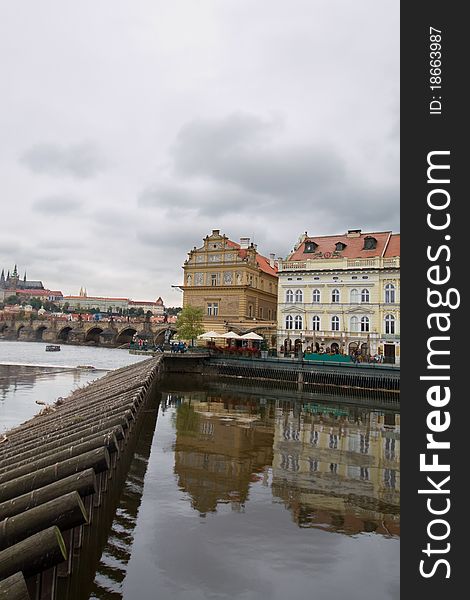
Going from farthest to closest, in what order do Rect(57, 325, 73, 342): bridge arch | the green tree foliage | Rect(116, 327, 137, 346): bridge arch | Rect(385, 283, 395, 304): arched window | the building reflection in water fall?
Rect(57, 325, 73, 342): bridge arch, Rect(116, 327, 137, 346): bridge arch, the green tree foliage, Rect(385, 283, 395, 304): arched window, the building reflection in water

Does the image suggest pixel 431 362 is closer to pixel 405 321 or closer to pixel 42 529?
pixel 405 321

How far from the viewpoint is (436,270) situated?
294 inches

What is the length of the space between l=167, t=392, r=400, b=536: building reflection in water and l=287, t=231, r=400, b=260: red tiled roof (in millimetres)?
23908

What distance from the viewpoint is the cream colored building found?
4453 cm

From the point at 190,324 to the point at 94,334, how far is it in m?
83.1

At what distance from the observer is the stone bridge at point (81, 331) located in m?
114

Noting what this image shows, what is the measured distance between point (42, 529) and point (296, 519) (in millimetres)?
6373

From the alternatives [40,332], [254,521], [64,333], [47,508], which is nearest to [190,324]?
[254,521]

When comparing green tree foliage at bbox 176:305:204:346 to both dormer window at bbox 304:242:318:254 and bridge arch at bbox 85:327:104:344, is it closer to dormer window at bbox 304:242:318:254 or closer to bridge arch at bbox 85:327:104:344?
dormer window at bbox 304:242:318:254

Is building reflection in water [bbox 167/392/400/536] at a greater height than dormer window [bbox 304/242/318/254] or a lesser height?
lesser

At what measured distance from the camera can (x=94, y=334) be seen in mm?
128500

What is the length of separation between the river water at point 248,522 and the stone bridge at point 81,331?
9066cm

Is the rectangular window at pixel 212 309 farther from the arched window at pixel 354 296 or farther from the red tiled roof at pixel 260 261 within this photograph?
the arched window at pixel 354 296

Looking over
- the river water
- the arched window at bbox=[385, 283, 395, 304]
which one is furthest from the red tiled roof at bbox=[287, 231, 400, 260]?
the river water
